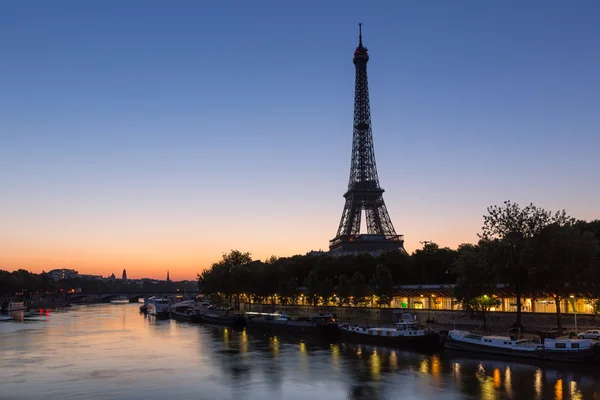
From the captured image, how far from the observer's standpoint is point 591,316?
6562cm

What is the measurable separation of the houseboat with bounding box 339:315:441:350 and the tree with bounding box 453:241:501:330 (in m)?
5.96

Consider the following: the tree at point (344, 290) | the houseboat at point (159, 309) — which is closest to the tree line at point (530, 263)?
the tree at point (344, 290)

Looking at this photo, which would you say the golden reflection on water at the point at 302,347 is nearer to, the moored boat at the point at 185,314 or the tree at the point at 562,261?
the tree at the point at 562,261

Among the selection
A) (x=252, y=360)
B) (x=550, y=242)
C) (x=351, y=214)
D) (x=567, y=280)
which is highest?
(x=351, y=214)

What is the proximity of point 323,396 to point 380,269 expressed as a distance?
175 feet

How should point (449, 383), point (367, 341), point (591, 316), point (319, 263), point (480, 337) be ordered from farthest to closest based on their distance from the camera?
1. point (319, 263)
2. point (367, 341)
3. point (591, 316)
4. point (480, 337)
5. point (449, 383)

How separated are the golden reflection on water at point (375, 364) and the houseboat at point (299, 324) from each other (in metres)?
18.8

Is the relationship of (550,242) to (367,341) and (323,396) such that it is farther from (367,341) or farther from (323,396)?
(323,396)

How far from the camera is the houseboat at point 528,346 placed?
52.2 metres

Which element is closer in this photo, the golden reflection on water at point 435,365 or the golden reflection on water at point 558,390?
the golden reflection on water at point 558,390

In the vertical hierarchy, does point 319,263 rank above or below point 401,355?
above

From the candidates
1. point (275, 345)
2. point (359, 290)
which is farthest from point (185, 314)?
point (275, 345)

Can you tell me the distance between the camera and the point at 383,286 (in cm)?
9388

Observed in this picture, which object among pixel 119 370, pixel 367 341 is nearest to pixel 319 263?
pixel 367 341
